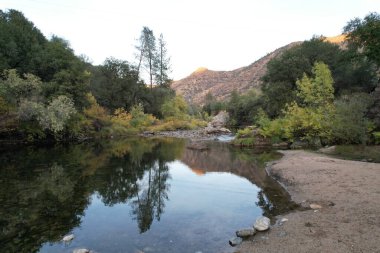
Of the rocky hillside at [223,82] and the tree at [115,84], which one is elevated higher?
the rocky hillside at [223,82]

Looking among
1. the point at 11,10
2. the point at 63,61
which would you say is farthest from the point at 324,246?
the point at 11,10

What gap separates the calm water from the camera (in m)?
8.23

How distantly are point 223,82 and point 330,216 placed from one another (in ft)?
518

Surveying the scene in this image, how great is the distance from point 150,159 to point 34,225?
45.2 ft

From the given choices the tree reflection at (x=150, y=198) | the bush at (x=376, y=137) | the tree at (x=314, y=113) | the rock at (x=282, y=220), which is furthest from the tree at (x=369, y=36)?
the rock at (x=282, y=220)

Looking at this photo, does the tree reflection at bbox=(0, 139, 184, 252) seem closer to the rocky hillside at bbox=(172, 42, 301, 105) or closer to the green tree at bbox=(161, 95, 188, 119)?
the green tree at bbox=(161, 95, 188, 119)

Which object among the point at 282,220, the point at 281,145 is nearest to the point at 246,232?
the point at 282,220

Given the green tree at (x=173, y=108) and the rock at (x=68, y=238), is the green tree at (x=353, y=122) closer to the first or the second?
Answer: the rock at (x=68, y=238)

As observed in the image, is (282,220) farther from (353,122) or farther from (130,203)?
(353,122)

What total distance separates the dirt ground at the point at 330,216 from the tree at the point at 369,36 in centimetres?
2001

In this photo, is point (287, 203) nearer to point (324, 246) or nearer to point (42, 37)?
point (324, 246)

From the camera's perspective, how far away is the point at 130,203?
12.1 meters

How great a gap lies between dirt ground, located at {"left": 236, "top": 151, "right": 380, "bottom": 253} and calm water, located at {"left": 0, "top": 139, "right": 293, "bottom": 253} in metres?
0.87

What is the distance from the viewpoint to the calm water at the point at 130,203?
8227 mm
